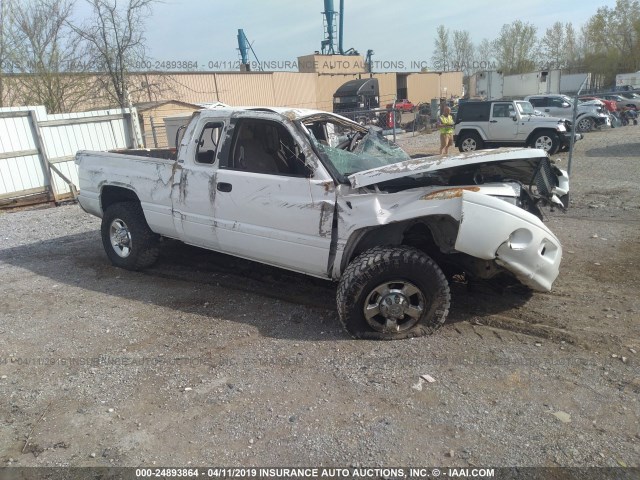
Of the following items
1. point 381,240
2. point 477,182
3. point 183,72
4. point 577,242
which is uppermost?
point 183,72

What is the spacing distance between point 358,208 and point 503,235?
1.09 meters

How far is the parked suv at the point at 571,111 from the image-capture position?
21.4 m

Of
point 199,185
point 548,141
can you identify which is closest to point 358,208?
point 199,185

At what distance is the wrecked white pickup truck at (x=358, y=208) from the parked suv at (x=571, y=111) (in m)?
20.0

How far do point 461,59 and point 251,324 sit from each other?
83.4 meters

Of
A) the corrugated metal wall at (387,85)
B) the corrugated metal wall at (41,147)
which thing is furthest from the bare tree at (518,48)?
the corrugated metal wall at (41,147)

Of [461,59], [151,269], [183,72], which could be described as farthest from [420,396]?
[461,59]

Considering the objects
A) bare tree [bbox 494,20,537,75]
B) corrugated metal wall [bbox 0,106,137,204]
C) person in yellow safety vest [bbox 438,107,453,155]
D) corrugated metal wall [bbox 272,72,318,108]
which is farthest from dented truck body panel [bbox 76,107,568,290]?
bare tree [bbox 494,20,537,75]

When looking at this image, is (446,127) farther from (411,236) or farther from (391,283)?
(391,283)

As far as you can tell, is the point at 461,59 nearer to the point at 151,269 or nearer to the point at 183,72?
the point at 183,72

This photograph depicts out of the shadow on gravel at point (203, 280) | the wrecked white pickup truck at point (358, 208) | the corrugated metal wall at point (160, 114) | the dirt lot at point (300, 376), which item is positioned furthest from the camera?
the corrugated metal wall at point (160, 114)

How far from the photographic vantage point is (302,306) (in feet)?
15.2

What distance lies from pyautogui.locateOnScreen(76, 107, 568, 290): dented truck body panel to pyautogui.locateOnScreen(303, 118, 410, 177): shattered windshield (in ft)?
0.06

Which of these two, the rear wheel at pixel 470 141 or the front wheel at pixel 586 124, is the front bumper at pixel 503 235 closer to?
the rear wheel at pixel 470 141
